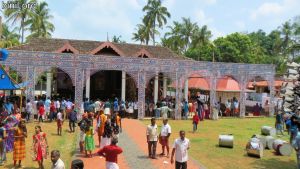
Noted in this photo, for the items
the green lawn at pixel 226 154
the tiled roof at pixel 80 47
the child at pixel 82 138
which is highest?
the tiled roof at pixel 80 47

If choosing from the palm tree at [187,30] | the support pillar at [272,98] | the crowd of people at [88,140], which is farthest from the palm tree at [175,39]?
the crowd of people at [88,140]

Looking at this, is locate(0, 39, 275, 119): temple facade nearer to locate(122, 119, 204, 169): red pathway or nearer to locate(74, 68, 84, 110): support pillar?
locate(74, 68, 84, 110): support pillar

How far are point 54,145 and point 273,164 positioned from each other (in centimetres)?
809

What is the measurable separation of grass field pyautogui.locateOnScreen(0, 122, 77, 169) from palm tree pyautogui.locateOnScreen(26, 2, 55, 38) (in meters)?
24.6

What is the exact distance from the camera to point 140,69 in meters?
24.8

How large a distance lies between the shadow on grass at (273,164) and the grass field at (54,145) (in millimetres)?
6065

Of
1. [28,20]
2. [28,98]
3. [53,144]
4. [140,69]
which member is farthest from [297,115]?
[28,20]

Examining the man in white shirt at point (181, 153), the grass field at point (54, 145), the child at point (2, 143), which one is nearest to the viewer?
the man in white shirt at point (181, 153)

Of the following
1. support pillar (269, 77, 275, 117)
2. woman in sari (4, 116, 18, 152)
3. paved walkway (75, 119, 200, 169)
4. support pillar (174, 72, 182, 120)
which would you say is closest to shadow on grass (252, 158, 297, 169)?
paved walkway (75, 119, 200, 169)

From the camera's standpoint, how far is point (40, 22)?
45.4 m

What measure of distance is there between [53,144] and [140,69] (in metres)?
10.5

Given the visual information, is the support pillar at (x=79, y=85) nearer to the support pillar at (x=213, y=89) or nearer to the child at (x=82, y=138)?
the support pillar at (x=213, y=89)

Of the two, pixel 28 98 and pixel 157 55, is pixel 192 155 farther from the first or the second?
pixel 157 55

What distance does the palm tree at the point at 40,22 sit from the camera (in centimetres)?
4350
